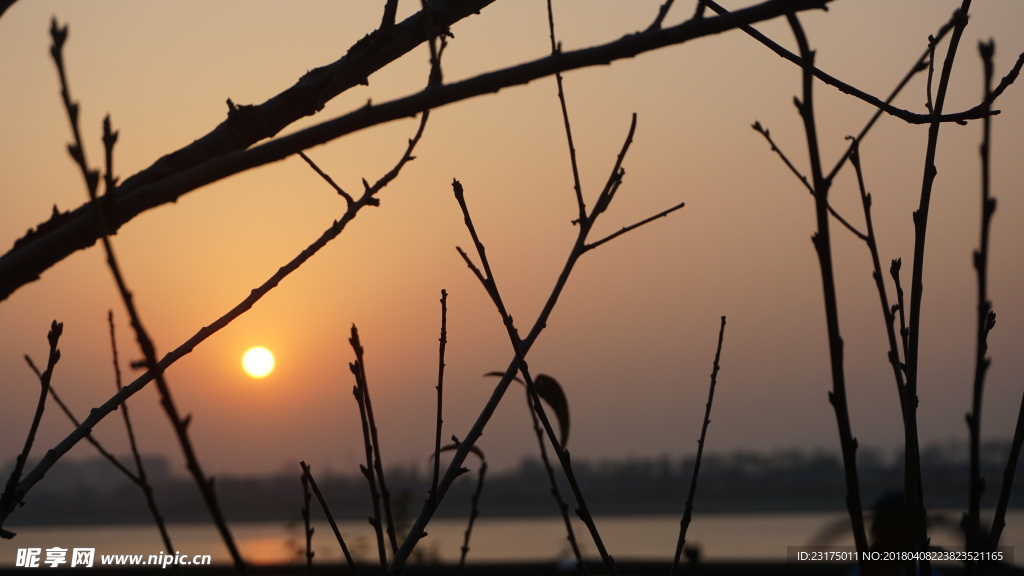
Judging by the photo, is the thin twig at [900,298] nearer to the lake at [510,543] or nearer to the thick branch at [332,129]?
the thick branch at [332,129]

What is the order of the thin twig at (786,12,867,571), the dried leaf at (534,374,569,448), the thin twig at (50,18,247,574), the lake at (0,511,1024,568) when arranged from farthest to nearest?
the lake at (0,511,1024,568) < the dried leaf at (534,374,569,448) < the thin twig at (786,12,867,571) < the thin twig at (50,18,247,574)

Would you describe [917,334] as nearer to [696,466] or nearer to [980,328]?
[980,328]

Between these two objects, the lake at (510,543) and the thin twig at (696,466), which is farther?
the lake at (510,543)

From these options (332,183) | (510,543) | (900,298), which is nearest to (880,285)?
(900,298)

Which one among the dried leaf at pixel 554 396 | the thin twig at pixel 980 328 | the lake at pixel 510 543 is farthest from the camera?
the lake at pixel 510 543

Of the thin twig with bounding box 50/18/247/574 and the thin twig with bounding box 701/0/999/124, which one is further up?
the thin twig with bounding box 701/0/999/124

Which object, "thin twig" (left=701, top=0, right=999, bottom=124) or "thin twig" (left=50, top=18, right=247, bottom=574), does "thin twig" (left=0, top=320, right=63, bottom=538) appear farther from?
"thin twig" (left=701, top=0, right=999, bottom=124)

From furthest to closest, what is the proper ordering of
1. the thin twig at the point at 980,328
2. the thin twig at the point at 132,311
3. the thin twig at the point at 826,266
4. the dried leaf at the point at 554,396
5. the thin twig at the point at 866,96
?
the dried leaf at the point at 554,396 → the thin twig at the point at 866,96 → the thin twig at the point at 980,328 → the thin twig at the point at 826,266 → the thin twig at the point at 132,311

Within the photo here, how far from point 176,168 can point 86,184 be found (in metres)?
0.61

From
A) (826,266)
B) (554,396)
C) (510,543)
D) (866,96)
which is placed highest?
(510,543)

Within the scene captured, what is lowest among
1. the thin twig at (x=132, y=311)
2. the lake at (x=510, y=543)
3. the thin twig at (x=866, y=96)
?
the thin twig at (x=132, y=311)

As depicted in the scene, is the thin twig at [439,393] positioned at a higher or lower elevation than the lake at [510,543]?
lower

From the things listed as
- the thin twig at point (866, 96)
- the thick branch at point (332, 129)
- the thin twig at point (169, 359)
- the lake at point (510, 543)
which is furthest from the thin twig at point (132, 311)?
the lake at point (510, 543)

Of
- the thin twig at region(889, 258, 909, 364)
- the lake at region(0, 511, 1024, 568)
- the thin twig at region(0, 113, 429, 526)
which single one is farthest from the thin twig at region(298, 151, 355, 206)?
the lake at region(0, 511, 1024, 568)
